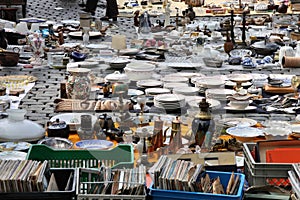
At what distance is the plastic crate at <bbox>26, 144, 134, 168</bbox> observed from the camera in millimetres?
3041

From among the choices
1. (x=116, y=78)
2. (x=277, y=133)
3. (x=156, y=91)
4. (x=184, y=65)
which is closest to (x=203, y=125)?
(x=277, y=133)

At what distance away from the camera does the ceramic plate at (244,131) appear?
391cm

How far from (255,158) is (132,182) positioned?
74cm

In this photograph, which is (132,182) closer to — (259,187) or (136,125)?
(259,187)

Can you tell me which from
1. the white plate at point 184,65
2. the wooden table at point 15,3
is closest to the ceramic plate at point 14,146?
the white plate at point 184,65

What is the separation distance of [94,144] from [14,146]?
16.7 inches

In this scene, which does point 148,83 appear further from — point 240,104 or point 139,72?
point 240,104

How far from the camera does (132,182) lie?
248 centimetres

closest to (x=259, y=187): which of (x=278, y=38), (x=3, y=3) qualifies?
(x=278, y=38)

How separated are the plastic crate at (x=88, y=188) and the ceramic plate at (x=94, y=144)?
97 centimetres

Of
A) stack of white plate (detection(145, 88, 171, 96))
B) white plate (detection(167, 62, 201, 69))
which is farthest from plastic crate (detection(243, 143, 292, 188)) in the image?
white plate (detection(167, 62, 201, 69))

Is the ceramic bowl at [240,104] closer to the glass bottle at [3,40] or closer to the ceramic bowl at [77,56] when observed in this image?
the ceramic bowl at [77,56]

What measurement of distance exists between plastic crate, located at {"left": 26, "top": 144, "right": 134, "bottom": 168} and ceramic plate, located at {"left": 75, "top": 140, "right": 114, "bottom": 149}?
1.66 feet

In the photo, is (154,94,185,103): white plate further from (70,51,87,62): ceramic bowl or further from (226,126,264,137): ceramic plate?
(70,51,87,62): ceramic bowl
